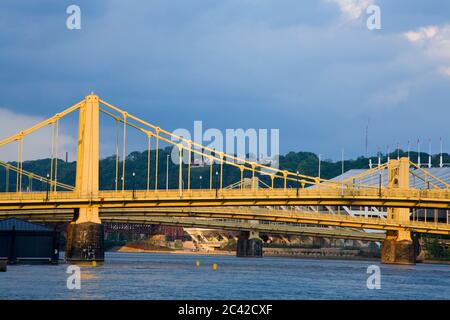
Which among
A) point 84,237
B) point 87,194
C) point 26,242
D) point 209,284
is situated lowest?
point 209,284

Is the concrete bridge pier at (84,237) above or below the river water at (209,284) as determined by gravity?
above

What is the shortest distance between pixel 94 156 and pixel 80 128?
14.1 ft

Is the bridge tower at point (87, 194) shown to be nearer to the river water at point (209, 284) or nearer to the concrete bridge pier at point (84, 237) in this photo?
the concrete bridge pier at point (84, 237)

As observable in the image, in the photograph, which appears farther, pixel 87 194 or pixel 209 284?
pixel 87 194

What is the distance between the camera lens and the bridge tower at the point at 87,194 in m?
132

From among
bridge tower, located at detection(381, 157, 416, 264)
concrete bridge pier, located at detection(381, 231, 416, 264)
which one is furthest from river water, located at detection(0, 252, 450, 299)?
bridge tower, located at detection(381, 157, 416, 264)

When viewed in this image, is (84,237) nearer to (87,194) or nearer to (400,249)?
(87,194)

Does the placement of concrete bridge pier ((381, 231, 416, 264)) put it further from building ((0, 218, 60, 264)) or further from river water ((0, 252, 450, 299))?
building ((0, 218, 60, 264))

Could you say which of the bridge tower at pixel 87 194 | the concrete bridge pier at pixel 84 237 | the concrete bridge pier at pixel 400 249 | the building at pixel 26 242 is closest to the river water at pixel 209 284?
the building at pixel 26 242

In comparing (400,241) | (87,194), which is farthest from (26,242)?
(400,241)

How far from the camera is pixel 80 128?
137625 millimetres

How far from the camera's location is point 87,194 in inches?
→ 5221

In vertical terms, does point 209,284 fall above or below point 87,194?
below
